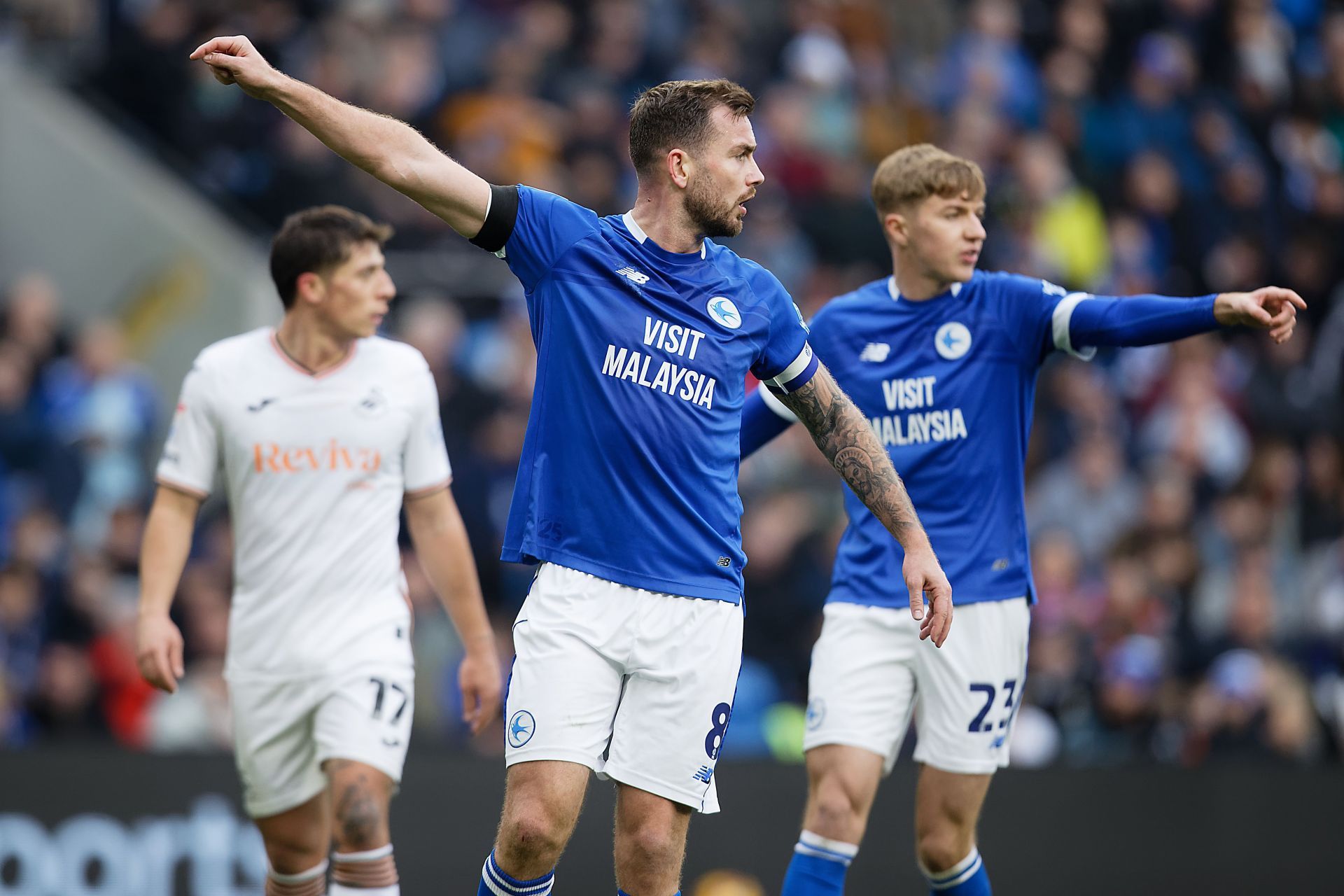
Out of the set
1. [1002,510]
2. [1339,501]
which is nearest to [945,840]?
[1002,510]

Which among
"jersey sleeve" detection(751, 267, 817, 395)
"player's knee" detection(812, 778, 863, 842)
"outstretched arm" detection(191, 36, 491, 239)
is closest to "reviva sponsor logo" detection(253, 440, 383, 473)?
"outstretched arm" detection(191, 36, 491, 239)

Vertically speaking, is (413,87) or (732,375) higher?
(413,87)

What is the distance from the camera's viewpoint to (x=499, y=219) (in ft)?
18.0

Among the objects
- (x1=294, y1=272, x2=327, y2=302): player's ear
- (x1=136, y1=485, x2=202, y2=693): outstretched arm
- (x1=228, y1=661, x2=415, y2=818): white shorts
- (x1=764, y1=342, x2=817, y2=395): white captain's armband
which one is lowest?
(x1=228, y1=661, x2=415, y2=818): white shorts

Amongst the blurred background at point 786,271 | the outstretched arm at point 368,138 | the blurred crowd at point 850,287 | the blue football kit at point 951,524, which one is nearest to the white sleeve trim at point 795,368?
the blue football kit at point 951,524

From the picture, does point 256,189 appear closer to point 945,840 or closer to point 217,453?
point 217,453

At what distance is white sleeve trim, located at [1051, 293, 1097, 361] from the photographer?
680 cm

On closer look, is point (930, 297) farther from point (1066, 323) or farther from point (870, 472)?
point (870, 472)

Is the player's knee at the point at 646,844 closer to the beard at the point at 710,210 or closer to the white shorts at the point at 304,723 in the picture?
the white shorts at the point at 304,723

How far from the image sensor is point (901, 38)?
17.1 m

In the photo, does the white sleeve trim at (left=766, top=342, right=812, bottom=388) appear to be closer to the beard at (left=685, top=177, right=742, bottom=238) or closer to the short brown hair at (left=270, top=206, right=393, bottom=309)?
the beard at (left=685, top=177, right=742, bottom=238)

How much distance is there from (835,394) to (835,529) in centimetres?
628

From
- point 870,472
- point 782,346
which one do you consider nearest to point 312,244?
point 782,346

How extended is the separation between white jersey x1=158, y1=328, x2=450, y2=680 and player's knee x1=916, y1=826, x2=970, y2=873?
7.31 feet
